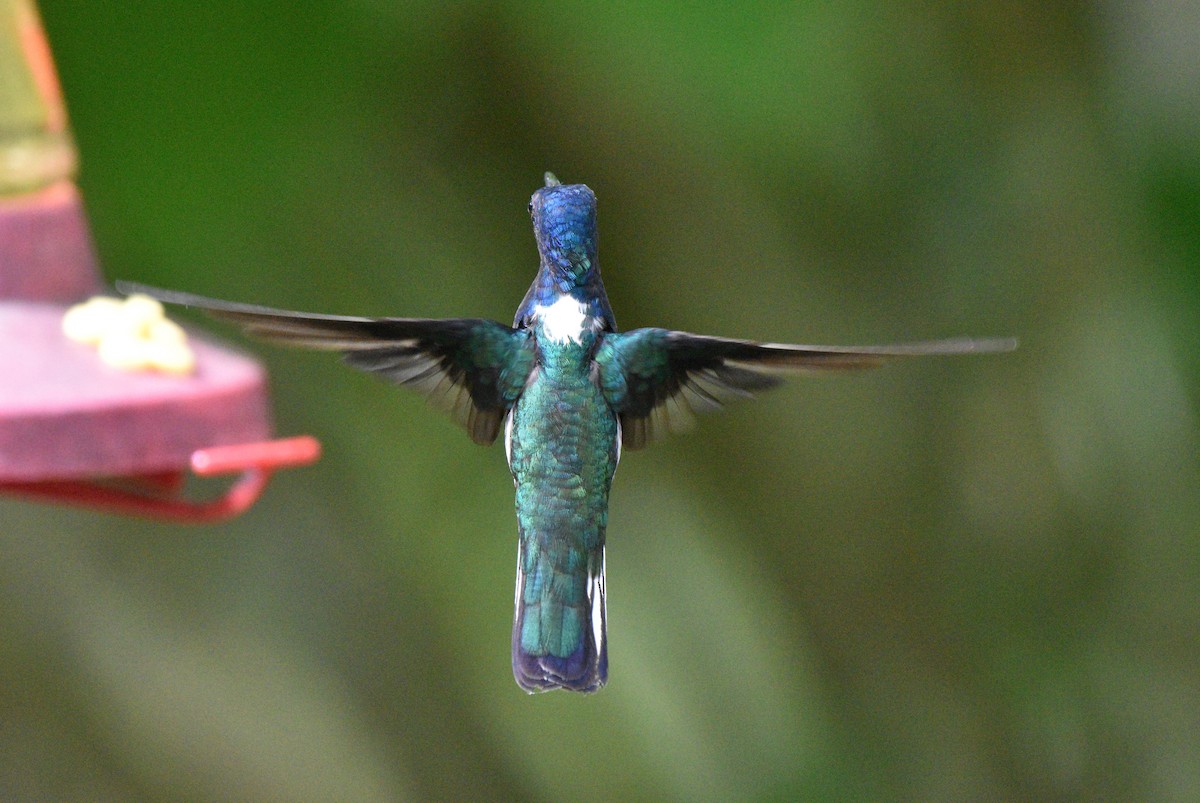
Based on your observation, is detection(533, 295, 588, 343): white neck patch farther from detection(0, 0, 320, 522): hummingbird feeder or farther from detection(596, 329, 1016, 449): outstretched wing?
detection(0, 0, 320, 522): hummingbird feeder

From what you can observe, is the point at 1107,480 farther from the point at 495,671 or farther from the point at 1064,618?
the point at 495,671

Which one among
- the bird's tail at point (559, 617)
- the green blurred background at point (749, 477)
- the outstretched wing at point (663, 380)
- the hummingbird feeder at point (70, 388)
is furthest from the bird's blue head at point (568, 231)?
the green blurred background at point (749, 477)

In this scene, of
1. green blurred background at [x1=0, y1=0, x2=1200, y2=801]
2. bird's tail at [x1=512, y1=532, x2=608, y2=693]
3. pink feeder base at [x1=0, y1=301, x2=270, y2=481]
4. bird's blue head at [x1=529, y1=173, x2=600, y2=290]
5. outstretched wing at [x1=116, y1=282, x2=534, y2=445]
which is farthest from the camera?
green blurred background at [x1=0, y1=0, x2=1200, y2=801]

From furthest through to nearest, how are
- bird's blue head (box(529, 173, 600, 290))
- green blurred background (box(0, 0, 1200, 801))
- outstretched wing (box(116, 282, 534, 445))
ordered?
green blurred background (box(0, 0, 1200, 801)) → bird's blue head (box(529, 173, 600, 290)) → outstretched wing (box(116, 282, 534, 445))

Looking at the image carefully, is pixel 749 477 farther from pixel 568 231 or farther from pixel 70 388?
pixel 568 231

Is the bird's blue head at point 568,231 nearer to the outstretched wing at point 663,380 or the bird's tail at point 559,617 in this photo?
the outstretched wing at point 663,380

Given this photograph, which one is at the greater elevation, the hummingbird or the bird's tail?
the hummingbird

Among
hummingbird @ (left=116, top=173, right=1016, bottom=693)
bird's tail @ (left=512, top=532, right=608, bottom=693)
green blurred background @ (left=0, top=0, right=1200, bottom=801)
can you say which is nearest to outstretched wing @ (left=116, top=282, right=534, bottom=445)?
hummingbird @ (left=116, top=173, right=1016, bottom=693)

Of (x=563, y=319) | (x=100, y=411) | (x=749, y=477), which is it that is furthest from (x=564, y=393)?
(x=749, y=477)
